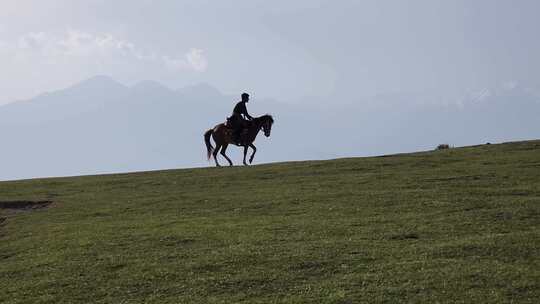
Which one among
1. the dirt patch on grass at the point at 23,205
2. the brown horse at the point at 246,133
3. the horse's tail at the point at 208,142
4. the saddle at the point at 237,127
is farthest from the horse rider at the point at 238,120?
the dirt patch on grass at the point at 23,205

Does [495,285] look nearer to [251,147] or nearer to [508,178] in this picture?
[508,178]

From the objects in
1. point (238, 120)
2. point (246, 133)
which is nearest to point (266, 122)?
point (246, 133)

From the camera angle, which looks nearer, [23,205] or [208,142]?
[23,205]

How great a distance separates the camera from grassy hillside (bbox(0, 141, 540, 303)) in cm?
1430

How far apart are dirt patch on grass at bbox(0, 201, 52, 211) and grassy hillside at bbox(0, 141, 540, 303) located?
4.6 inches

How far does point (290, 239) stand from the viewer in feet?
59.9

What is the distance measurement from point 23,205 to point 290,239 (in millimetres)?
13926

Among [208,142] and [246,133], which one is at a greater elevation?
[246,133]

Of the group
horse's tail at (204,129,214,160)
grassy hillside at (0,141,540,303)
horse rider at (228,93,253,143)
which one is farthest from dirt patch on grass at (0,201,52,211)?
horse's tail at (204,129,214,160)

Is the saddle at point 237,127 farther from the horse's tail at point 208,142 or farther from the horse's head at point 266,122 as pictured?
the horse's tail at point 208,142

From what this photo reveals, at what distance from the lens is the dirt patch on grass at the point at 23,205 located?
27.4m

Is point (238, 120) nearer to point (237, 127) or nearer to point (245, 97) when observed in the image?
point (237, 127)

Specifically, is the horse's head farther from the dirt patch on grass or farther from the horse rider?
the dirt patch on grass

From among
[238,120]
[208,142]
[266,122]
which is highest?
[238,120]
